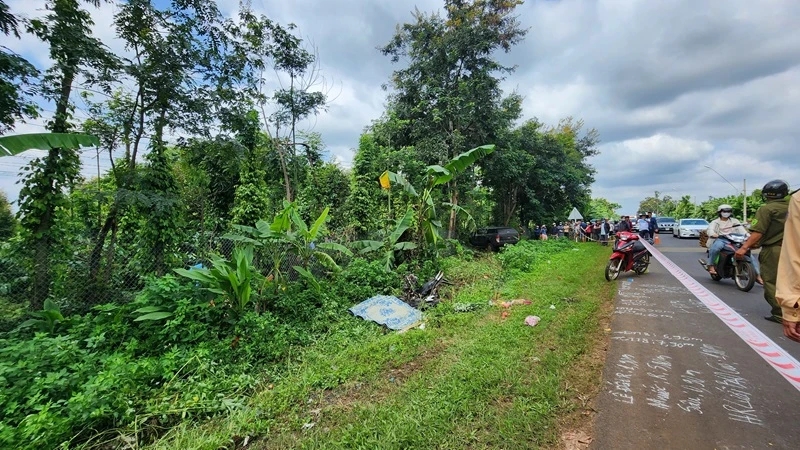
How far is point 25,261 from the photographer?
4516 millimetres

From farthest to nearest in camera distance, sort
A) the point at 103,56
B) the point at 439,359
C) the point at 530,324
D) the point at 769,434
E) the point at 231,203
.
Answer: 1. the point at 231,203
2. the point at 103,56
3. the point at 530,324
4. the point at 439,359
5. the point at 769,434

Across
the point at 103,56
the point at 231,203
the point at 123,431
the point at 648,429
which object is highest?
the point at 103,56

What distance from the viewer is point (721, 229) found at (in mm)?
6297

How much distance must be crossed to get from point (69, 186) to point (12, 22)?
6.88ft

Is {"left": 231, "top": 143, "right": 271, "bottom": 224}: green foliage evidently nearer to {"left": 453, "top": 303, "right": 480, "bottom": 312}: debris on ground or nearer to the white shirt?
{"left": 453, "top": 303, "right": 480, "bottom": 312}: debris on ground

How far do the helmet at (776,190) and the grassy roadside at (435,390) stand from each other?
2.12 metres

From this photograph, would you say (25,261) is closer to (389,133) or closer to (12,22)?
(12,22)

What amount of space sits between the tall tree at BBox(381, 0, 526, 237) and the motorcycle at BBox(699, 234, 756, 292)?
27.9 feet

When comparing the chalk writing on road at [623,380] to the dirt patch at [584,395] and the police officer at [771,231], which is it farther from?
the police officer at [771,231]

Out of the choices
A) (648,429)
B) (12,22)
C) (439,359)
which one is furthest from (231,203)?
(648,429)

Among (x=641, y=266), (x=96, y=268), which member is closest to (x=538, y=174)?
(x=641, y=266)

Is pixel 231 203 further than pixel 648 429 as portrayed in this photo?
Yes

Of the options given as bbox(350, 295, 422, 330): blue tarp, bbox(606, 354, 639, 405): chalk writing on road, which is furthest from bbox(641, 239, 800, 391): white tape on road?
bbox(350, 295, 422, 330): blue tarp

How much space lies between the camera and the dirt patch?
220 cm
